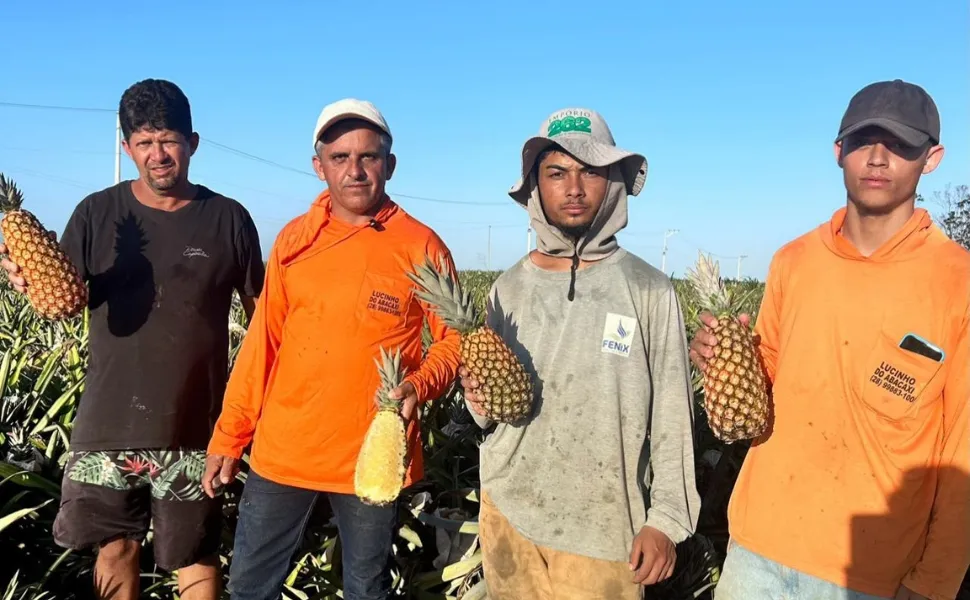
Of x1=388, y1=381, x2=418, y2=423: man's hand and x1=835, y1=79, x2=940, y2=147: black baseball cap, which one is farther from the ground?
x1=835, y1=79, x2=940, y2=147: black baseball cap


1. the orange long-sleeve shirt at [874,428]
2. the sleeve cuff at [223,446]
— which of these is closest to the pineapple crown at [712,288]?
the orange long-sleeve shirt at [874,428]

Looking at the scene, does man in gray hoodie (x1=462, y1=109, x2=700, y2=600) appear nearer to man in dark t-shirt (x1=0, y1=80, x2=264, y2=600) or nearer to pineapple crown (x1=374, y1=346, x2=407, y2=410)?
pineapple crown (x1=374, y1=346, x2=407, y2=410)

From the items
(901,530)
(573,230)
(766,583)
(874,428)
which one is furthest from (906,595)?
(573,230)

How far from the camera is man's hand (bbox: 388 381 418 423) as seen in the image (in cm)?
253

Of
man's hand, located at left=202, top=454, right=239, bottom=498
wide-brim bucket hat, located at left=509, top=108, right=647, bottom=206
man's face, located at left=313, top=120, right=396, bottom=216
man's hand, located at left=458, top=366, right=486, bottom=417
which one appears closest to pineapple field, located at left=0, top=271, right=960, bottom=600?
man's hand, located at left=202, top=454, right=239, bottom=498

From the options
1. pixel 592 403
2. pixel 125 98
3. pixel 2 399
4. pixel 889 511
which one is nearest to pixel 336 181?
pixel 125 98

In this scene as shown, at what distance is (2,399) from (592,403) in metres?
4.01

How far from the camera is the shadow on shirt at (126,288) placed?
321 cm

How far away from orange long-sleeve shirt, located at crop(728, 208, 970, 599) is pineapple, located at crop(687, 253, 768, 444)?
0.64ft

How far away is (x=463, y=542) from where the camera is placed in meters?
3.75

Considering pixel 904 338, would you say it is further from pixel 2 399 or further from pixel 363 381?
pixel 2 399

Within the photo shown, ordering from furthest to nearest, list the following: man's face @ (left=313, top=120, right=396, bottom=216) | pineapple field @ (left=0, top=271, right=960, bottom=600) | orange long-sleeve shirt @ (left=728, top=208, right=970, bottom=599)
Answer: pineapple field @ (left=0, top=271, right=960, bottom=600) < man's face @ (left=313, top=120, right=396, bottom=216) < orange long-sleeve shirt @ (left=728, top=208, right=970, bottom=599)

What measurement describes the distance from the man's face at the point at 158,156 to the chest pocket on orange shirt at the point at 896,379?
3.21 m

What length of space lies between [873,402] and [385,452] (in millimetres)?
1793
